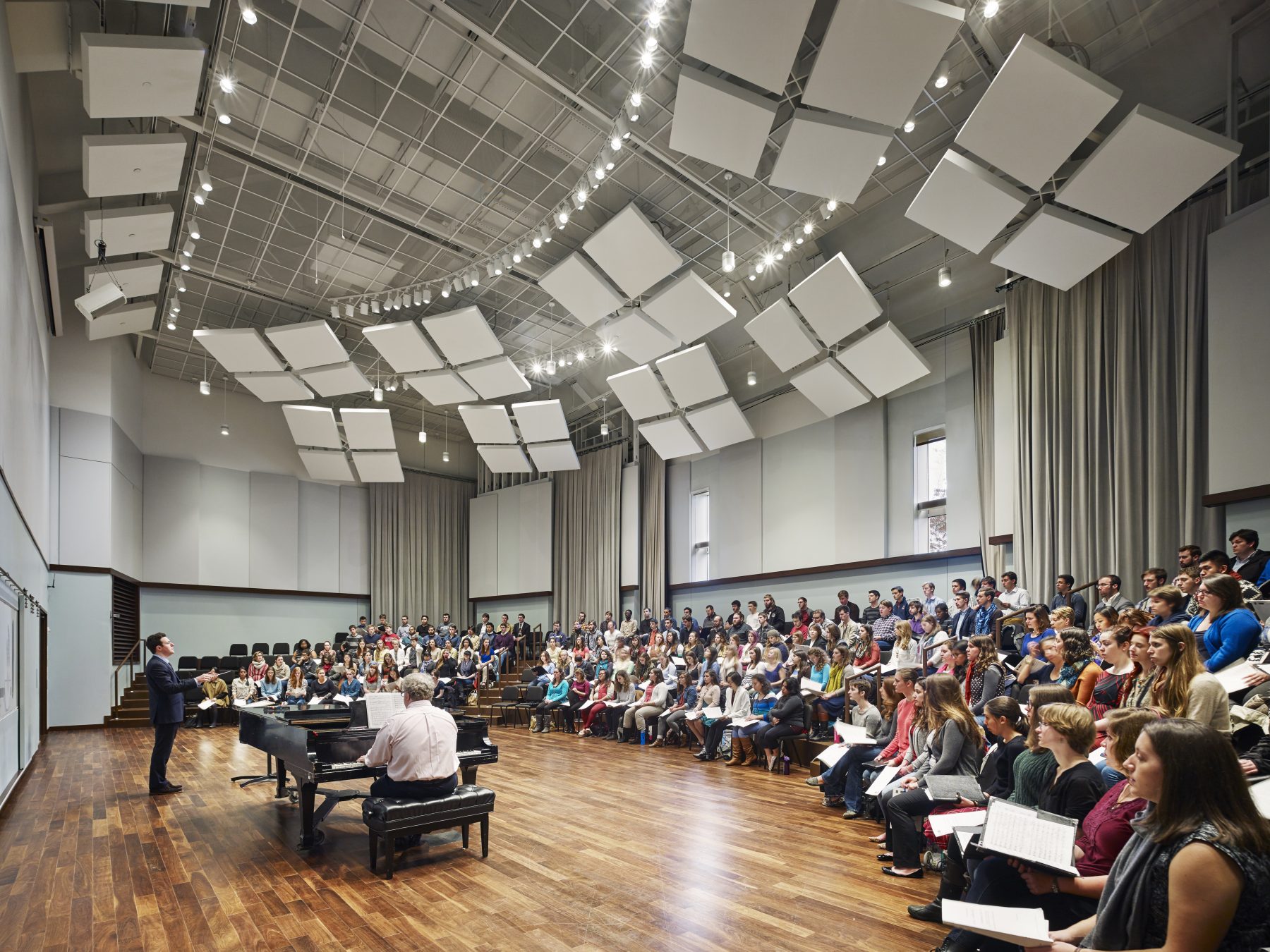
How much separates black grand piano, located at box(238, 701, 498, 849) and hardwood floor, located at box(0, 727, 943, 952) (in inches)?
10.3

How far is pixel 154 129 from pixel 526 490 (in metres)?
11.1

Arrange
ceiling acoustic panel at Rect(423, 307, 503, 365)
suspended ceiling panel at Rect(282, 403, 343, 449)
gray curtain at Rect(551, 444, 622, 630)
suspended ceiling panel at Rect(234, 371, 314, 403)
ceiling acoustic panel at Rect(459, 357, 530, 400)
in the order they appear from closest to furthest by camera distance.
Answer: ceiling acoustic panel at Rect(423, 307, 503, 365) → ceiling acoustic panel at Rect(459, 357, 530, 400) → suspended ceiling panel at Rect(234, 371, 314, 403) → suspended ceiling panel at Rect(282, 403, 343, 449) → gray curtain at Rect(551, 444, 622, 630)

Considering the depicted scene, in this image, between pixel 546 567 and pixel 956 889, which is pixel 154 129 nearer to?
pixel 956 889

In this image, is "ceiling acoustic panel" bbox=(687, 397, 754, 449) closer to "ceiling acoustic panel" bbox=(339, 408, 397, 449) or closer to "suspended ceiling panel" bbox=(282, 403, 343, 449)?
"ceiling acoustic panel" bbox=(339, 408, 397, 449)

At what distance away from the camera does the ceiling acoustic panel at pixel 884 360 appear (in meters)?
9.83

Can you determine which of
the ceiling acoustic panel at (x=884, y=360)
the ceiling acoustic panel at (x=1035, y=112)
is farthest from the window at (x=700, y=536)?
the ceiling acoustic panel at (x=1035, y=112)

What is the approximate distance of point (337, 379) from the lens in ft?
40.4

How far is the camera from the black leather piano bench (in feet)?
13.8

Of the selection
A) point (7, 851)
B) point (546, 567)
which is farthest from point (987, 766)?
point (546, 567)

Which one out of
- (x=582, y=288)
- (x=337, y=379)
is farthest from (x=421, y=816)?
(x=337, y=379)

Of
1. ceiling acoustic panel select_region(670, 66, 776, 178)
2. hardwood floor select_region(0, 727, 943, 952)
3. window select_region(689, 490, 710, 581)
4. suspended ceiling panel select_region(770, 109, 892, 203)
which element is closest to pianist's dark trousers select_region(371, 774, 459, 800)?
hardwood floor select_region(0, 727, 943, 952)

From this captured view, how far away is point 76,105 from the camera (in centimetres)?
849

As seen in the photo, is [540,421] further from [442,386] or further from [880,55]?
[880,55]

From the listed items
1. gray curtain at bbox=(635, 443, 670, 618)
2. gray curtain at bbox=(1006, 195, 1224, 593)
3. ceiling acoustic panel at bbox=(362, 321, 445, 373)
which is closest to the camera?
gray curtain at bbox=(1006, 195, 1224, 593)
